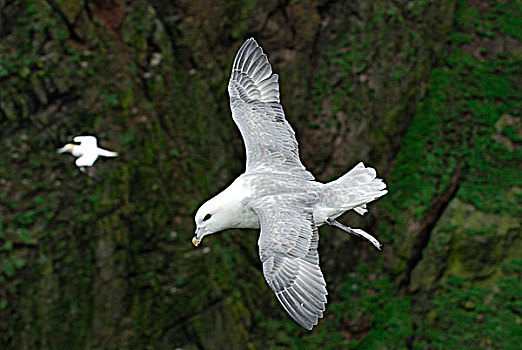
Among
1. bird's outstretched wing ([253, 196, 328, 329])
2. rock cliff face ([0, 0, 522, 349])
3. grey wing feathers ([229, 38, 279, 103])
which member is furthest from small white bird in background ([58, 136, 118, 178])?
bird's outstretched wing ([253, 196, 328, 329])

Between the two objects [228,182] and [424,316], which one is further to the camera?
[424,316]

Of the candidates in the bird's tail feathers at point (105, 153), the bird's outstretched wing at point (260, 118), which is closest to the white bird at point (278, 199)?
the bird's outstretched wing at point (260, 118)

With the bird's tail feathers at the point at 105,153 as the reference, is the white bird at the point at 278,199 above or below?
above

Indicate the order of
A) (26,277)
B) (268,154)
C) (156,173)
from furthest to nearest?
(156,173) → (26,277) → (268,154)

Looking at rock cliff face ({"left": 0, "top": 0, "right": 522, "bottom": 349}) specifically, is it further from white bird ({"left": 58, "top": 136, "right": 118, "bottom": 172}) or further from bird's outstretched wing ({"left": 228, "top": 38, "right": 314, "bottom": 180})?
bird's outstretched wing ({"left": 228, "top": 38, "right": 314, "bottom": 180})

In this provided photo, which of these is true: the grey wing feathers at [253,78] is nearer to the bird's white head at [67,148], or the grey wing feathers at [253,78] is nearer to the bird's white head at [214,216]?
the bird's white head at [214,216]

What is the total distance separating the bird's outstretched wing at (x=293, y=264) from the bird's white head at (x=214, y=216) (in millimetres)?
257

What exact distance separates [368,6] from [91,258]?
407 cm

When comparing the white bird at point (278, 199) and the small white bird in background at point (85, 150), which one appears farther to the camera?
the small white bird in background at point (85, 150)

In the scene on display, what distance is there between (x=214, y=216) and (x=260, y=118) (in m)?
1.13

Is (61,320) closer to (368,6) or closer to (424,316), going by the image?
(424,316)

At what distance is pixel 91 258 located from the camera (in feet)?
22.8

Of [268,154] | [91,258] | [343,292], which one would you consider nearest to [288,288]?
[268,154]

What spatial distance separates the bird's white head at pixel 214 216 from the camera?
4.57 meters
